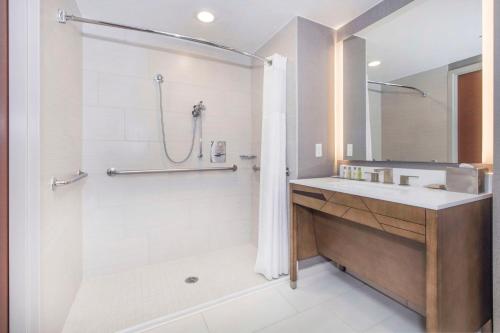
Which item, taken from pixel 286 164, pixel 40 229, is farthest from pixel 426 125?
pixel 40 229

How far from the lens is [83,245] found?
186 centimetres

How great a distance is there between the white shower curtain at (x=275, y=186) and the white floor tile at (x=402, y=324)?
726mm

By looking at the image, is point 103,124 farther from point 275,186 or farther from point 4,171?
point 275,186

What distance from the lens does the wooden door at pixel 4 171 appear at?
2.96 feet

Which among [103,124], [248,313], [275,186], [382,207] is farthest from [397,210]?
[103,124]

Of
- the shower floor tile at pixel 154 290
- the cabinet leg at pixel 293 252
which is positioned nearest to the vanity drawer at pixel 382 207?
the cabinet leg at pixel 293 252

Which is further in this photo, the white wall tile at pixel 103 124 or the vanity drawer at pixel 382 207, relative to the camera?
the white wall tile at pixel 103 124

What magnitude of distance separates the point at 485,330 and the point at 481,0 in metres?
1.82

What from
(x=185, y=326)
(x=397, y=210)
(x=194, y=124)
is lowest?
(x=185, y=326)

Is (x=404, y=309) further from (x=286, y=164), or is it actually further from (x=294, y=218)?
(x=286, y=164)

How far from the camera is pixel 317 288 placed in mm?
1733

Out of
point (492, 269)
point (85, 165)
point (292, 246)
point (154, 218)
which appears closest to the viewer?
point (492, 269)

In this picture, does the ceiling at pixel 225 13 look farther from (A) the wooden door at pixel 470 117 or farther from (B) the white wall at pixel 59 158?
(A) the wooden door at pixel 470 117

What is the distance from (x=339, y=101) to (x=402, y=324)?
1.68 m
